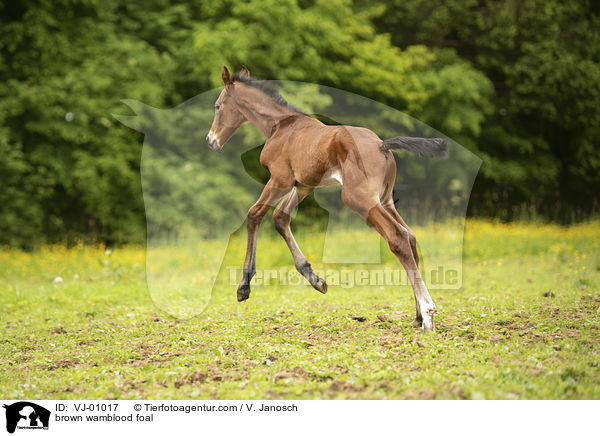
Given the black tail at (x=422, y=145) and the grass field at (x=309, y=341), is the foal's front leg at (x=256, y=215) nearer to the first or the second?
the grass field at (x=309, y=341)

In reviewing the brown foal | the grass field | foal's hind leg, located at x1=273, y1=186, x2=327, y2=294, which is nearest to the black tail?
the brown foal

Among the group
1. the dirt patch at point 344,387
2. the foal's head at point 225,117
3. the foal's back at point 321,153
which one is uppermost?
the foal's head at point 225,117

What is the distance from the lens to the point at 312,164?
6031mm

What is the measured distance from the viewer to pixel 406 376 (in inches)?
185

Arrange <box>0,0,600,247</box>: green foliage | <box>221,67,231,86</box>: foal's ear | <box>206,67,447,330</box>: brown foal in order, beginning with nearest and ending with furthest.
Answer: <box>206,67,447,330</box>: brown foal, <box>221,67,231,86</box>: foal's ear, <box>0,0,600,247</box>: green foliage

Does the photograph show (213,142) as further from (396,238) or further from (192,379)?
(192,379)

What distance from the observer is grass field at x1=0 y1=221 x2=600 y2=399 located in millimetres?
4629

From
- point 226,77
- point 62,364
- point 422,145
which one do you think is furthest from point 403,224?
point 62,364

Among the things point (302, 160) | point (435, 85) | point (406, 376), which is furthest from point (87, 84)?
point (406, 376)

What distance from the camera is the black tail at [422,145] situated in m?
5.69

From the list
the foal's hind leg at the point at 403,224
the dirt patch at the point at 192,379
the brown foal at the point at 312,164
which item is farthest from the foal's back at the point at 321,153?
the dirt patch at the point at 192,379
